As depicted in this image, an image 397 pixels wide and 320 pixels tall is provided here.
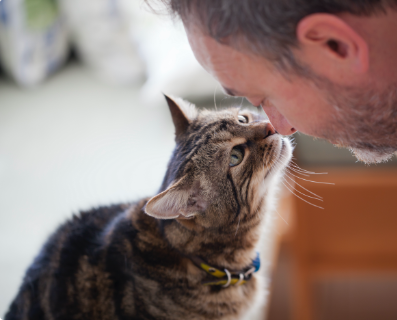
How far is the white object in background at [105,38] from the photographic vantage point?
1.97 m

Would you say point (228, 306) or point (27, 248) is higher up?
point (27, 248)

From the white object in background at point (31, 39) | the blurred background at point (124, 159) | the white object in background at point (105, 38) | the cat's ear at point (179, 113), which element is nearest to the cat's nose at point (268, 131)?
the cat's ear at point (179, 113)

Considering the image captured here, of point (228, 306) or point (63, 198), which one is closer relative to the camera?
point (228, 306)

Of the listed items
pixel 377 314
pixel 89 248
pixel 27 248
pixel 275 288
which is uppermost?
pixel 89 248

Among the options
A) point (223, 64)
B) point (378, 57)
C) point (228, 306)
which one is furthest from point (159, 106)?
point (378, 57)

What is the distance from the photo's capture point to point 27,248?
58.1 inches

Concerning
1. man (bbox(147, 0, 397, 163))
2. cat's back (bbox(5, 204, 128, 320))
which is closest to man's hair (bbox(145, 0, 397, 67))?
man (bbox(147, 0, 397, 163))

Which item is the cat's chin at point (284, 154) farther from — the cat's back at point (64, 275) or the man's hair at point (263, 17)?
the cat's back at point (64, 275)

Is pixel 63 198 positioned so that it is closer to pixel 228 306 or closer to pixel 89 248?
pixel 89 248

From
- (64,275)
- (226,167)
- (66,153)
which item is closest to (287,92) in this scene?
(226,167)

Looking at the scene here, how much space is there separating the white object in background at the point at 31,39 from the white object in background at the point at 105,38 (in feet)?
0.33

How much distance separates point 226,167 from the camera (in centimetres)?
99

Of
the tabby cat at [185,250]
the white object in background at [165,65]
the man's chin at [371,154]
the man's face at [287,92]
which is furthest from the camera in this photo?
the white object in background at [165,65]

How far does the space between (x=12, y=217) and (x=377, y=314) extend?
1635 mm
